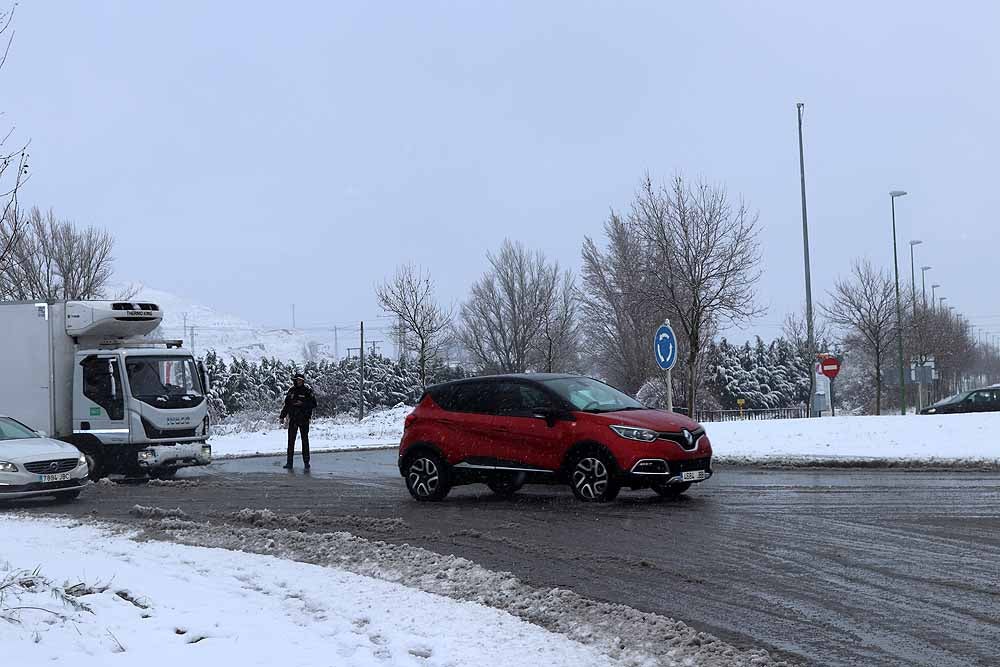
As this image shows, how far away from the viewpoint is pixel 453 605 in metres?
7.92

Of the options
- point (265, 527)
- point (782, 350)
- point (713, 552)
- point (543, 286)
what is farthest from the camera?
point (782, 350)

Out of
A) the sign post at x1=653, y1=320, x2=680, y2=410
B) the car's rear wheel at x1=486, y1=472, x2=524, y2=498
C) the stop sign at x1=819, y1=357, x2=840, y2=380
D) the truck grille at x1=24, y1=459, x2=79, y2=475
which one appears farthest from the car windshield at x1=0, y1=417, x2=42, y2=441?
the stop sign at x1=819, y1=357, x2=840, y2=380

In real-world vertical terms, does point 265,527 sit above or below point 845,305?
below

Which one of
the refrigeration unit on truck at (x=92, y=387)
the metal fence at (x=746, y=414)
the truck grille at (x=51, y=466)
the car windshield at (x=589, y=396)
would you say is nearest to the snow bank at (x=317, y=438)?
the refrigeration unit on truck at (x=92, y=387)

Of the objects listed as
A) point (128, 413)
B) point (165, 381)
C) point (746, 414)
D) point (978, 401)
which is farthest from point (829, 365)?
point (746, 414)

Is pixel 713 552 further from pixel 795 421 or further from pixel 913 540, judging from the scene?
pixel 795 421

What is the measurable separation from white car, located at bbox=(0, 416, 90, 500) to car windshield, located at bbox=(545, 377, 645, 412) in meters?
7.70

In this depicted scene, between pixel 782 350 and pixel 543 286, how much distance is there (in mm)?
28163

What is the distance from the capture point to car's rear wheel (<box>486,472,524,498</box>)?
15367 millimetres

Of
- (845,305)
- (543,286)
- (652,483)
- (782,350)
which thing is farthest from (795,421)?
(782,350)

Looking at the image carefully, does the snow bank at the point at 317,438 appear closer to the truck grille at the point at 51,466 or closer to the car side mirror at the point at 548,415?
the truck grille at the point at 51,466

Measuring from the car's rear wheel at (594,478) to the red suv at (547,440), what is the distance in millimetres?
13

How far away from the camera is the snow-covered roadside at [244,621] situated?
616 cm

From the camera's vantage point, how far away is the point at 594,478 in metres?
14.1
